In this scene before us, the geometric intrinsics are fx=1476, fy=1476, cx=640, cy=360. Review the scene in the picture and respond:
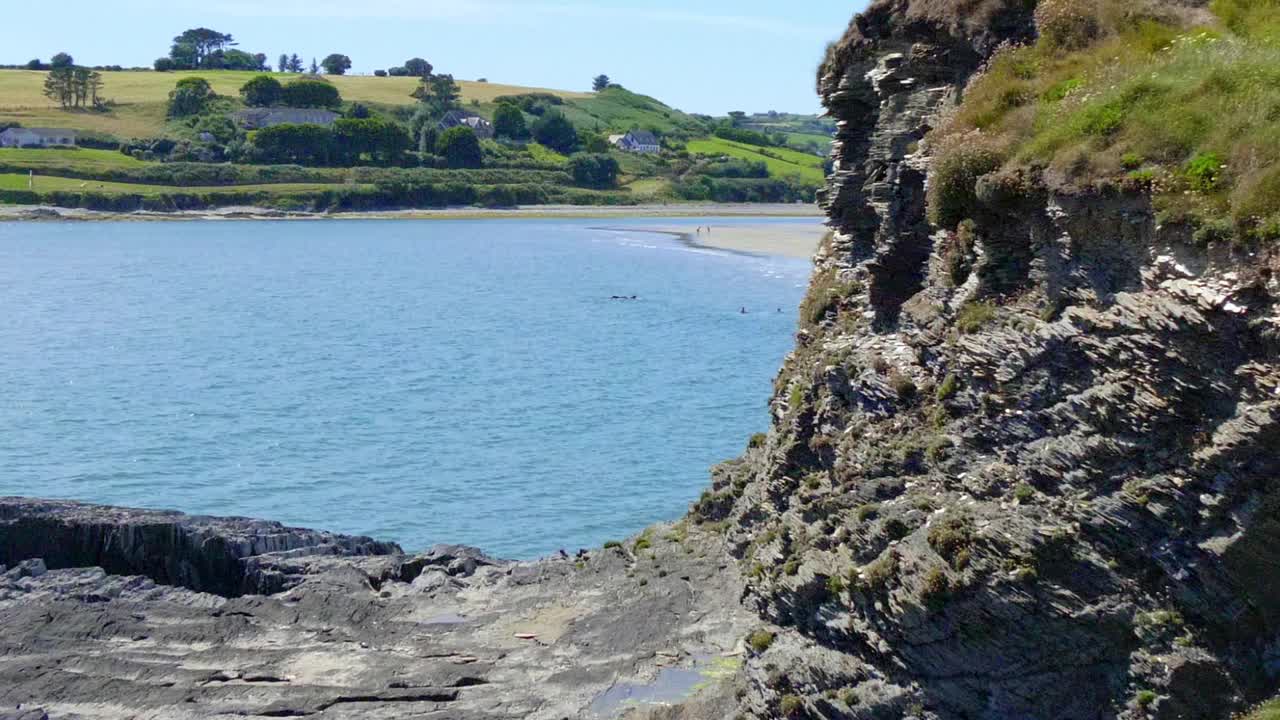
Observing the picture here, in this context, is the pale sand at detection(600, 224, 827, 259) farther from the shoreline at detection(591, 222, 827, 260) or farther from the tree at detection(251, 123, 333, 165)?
the tree at detection(251, 123, 333, 165)

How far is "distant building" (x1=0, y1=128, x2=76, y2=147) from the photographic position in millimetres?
184750

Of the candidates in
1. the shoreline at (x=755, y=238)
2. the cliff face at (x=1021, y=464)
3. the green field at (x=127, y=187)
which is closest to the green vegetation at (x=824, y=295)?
the cliff face at (x=1021, y=464)

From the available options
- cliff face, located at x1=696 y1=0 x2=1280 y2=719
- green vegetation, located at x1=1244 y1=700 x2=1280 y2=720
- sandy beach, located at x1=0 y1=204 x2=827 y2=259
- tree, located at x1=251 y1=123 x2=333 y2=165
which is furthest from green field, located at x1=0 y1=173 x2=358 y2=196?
green vegetation, located at x1=1244 y1=700 x2=1280 y2=720

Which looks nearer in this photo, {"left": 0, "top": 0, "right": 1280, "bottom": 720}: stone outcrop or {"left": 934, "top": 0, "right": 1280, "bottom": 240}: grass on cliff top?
{"left": 0, "top": 0, "right": 1280, "bottom": 720}: stone outcrop

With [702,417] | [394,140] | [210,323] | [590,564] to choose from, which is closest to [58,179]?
[394,140]

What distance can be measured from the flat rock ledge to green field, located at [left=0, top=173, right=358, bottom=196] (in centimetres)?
14791

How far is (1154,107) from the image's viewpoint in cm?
2019

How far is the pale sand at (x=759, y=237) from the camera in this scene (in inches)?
5561

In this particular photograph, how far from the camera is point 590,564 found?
3450cm

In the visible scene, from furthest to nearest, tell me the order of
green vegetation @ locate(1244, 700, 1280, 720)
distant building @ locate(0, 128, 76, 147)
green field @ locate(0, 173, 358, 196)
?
distant building @ locate(0, 128, 76, 147), green field @ locate(0, 173, 358, 196), green vegetation @ locate(1244, 700, 1280, 720)

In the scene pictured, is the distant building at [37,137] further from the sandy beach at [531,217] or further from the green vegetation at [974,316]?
the green vegetation at [974,316]

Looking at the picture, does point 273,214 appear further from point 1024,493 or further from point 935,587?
point 1024,493

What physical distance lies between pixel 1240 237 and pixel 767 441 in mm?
15772

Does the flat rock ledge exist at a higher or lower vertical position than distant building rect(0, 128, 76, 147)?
lower
